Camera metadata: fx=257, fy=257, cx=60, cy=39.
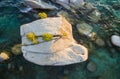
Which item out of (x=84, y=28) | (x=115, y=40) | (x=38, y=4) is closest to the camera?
(x=115, y=40)

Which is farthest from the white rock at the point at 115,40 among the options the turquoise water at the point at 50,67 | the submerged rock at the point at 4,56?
the submerged rock at the point at 4,56

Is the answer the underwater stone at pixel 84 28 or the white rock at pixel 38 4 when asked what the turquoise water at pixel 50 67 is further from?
the white rock at pixel 38 4

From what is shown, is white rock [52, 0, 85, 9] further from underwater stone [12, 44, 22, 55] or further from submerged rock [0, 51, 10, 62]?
submerged rock [0, 51, 10, 62]

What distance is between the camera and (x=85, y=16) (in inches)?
330

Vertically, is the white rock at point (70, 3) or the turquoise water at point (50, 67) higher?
the white rock at point (70, 3)

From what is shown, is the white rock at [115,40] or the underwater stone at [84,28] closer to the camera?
the white rock at [115,40]

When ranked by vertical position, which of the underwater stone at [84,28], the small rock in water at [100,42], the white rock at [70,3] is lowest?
the small rock in water at [100,42]

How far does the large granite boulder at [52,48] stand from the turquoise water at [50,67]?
168mm

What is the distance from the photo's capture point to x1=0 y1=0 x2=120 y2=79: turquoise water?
6605 mm

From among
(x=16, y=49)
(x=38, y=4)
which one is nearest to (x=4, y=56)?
(x=16, y=49)

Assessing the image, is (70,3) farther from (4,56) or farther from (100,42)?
(4,56)

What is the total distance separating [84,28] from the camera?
25.7 ft

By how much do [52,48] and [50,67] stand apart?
0.50m

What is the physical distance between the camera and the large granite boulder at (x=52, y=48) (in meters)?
6.66
